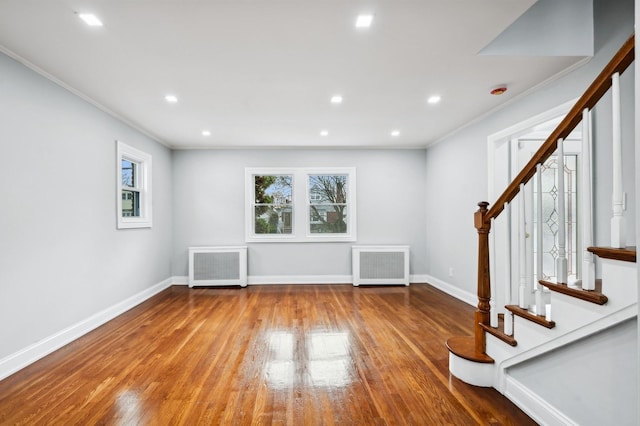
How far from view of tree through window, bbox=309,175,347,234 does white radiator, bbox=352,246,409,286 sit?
2.10ft

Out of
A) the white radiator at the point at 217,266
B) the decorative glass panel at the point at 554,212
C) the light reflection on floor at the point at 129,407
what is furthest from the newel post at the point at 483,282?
the white radiator at the point at 217,266

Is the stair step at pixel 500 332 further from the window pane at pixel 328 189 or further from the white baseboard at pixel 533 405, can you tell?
the window pane at pixel 328 189

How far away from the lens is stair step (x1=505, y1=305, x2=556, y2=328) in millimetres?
1783

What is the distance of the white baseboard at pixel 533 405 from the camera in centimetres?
179

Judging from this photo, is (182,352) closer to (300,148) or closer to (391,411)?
(391,411)

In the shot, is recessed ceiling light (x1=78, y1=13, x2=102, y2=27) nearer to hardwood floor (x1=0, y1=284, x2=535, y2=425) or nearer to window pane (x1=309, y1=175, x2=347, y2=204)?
hardwood floor (x1=0, y1=284, x2=535, y2=425)

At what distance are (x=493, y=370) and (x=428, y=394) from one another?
19.6 inches

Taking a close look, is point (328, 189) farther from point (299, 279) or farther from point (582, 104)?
point (582, 104)

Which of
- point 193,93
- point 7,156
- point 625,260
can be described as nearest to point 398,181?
point 193,93

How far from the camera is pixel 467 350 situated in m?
2.45

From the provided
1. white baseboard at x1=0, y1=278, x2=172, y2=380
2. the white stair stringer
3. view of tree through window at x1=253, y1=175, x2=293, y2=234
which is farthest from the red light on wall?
white baseboard at x1=0, y1=278, x2=172, y2=380

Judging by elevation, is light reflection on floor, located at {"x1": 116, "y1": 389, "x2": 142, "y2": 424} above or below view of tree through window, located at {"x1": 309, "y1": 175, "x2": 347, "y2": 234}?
below

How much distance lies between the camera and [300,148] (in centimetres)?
603

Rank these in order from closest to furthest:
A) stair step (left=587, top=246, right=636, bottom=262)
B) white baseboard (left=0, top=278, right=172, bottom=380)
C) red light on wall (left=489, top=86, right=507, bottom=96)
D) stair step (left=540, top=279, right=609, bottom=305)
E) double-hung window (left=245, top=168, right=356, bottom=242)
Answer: stair step (left=587, top=246, right=636, bottom=262), stair step (left=540, top=279, right=609, bottom=305), white baseboard (left=0, top=278, right=172, bottom=380), red light on wall (left=489, top=86, right=507, bottom=96), double-hung window (left=245, top=168, right=356, bottom=242)
